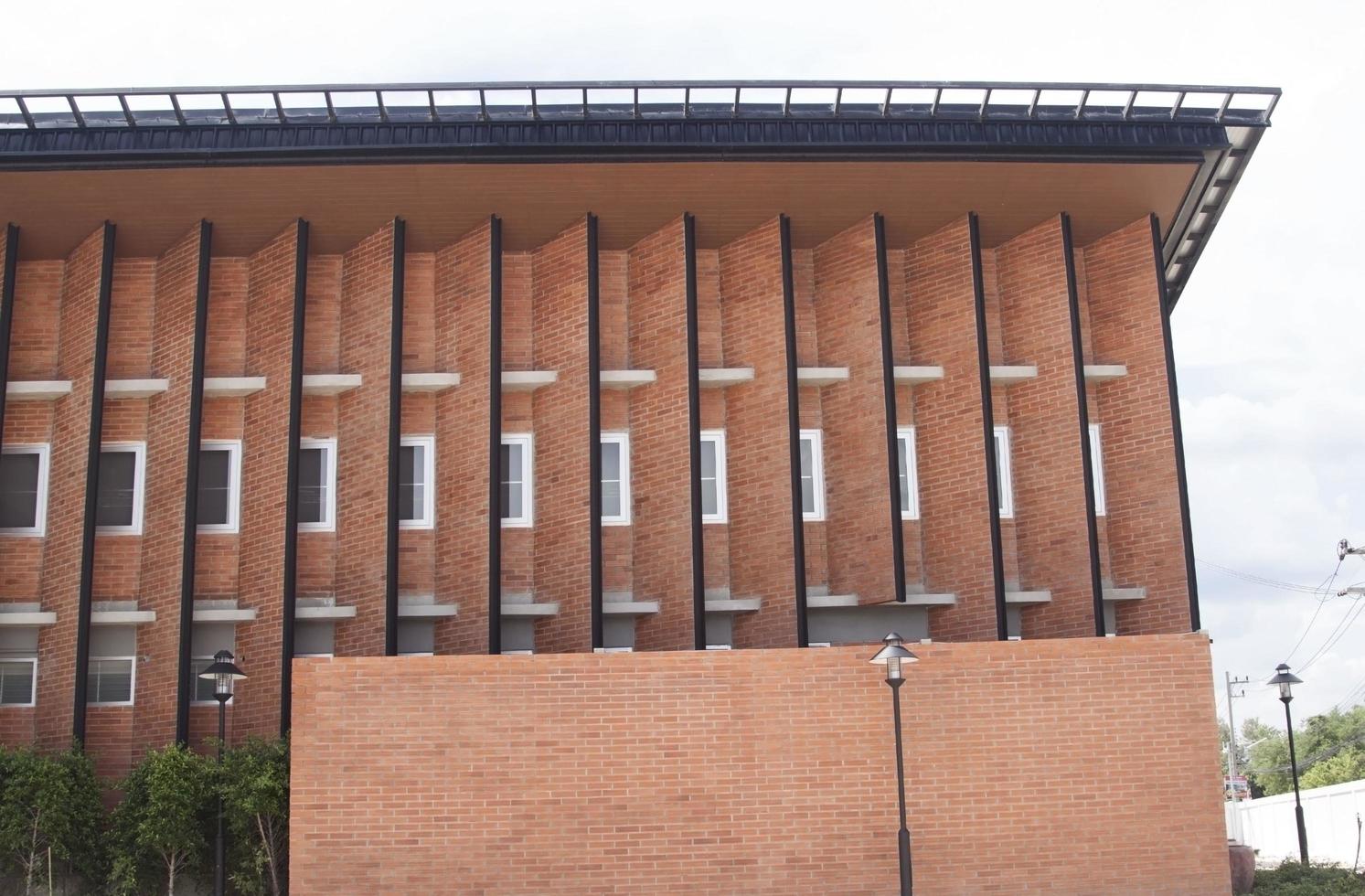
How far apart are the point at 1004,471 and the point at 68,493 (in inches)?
505

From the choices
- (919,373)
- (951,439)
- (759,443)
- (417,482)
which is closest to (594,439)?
(759,443)

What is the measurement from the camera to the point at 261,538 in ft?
62.3

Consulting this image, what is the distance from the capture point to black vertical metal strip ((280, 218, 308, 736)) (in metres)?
18.0

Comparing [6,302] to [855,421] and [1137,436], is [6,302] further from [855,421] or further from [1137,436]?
[1137,436]

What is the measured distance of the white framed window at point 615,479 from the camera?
19378 mm

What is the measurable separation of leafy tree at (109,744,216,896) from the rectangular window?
501 cm

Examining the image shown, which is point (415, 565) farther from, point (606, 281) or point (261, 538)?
point (606, 281)

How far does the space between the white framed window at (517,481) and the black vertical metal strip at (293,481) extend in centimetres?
272

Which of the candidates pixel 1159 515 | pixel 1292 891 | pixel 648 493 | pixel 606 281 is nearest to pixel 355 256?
pixel 606 281

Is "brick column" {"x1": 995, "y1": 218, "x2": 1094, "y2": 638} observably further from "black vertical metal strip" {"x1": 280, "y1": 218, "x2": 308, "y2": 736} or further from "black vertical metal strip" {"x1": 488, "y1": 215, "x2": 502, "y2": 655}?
"black vertical metal strip" {"x1": 280, "y1": 218, "x2": 308, "y2": 736}

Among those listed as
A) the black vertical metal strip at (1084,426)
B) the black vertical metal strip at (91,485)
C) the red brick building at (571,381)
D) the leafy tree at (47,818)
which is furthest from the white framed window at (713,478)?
the leafy tree at (47,818)

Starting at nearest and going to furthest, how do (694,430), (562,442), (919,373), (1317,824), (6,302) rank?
(694,430) → (562,442) → (6,302) → (919,373) → (1317,824)

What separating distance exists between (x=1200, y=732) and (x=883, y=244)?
7.81 meters

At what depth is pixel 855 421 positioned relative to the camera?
19.7 meters
